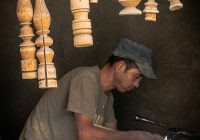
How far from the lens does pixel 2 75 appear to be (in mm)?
4984

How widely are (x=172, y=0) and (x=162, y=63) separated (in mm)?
1510

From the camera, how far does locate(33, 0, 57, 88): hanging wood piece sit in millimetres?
3080

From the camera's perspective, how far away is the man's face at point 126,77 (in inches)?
162

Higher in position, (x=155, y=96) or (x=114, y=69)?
(x=114, y=69)

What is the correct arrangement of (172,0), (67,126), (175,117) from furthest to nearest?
(175,117) → (67,126) → (172,0)

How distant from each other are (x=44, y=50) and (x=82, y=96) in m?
0.80

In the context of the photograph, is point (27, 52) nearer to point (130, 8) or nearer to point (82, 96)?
point (130, 8)

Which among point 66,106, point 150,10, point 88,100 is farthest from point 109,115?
point 150,10

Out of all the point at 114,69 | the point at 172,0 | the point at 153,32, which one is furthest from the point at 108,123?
the point at 172,0

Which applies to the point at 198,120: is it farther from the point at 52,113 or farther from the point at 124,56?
the point at 52,113

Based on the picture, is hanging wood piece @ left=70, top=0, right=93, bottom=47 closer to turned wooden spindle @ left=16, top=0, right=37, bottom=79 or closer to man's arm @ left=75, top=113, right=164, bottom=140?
turned wooden spindle @ left=16, top=0, right=37, bottom=79

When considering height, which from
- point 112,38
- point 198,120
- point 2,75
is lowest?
point 198,120

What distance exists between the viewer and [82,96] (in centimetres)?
385

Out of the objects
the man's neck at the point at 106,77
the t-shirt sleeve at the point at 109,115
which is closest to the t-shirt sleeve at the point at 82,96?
the man's neck at the point at 106,77
